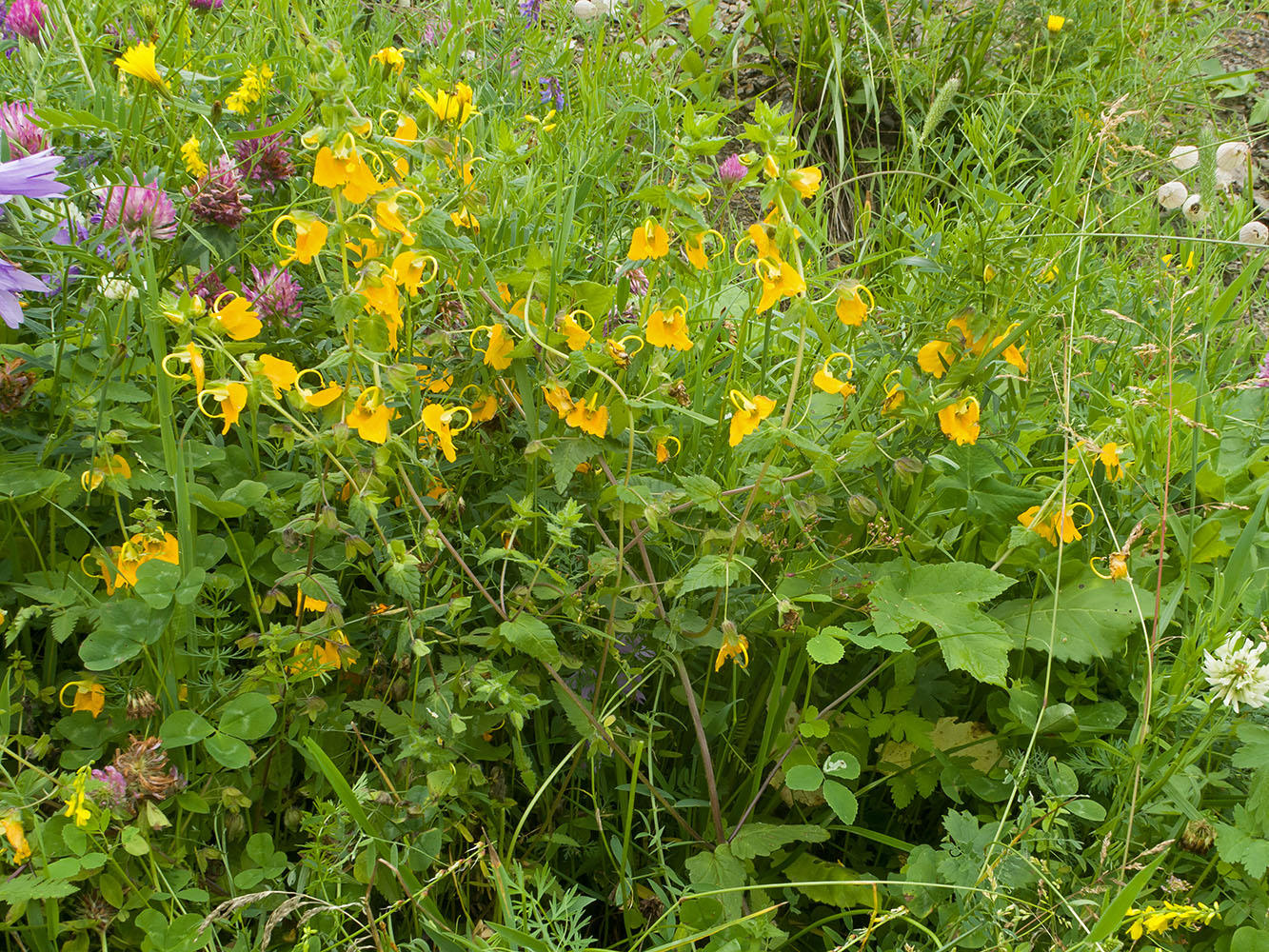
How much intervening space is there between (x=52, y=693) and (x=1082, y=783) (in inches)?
53.1

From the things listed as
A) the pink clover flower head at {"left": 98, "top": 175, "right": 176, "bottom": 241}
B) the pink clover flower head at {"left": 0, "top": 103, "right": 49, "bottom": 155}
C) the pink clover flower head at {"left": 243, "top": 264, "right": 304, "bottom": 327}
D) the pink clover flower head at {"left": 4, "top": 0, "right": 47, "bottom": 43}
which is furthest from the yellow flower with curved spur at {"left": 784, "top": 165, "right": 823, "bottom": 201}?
the pink clover flower head at {"left": 4, "top": 0, "right": 47, "bottom": 43}

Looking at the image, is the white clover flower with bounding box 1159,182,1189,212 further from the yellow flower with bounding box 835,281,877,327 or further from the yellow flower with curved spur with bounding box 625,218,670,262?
the yellow flower with curved spur with bounding box 625,218,670,262

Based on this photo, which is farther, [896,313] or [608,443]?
[896,313]

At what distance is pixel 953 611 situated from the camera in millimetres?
1266

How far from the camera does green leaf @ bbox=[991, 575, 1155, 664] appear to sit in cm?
134

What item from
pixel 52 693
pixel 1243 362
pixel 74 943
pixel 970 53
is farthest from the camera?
pixel 970 53

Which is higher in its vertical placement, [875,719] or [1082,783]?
[875,719]

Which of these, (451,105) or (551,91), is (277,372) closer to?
(451,105)

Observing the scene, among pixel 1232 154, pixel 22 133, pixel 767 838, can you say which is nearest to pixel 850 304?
pixel 767 838

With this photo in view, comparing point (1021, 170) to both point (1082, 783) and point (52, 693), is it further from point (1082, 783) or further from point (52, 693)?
point (52, 693)

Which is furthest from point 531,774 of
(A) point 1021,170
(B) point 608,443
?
(A) point 1021,170

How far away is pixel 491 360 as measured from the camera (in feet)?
4.06

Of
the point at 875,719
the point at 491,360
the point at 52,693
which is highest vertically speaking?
the point at 491,360

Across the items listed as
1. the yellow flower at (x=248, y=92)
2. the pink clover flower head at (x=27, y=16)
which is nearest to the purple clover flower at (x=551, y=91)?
the yellow flower at (x=248, y=92)
